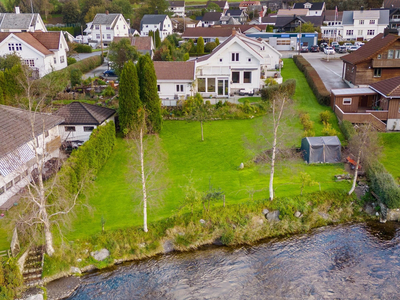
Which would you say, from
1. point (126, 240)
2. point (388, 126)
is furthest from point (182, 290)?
point (388, 126)

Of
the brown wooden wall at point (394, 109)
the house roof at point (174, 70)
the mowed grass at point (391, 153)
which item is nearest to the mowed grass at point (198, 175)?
the mowed grass at point (391, 153)

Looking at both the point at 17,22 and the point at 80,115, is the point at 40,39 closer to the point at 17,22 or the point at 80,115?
the point at 17,22

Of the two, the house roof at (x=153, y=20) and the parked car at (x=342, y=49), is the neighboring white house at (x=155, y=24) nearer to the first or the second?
the house roof at (x=153, y=20)

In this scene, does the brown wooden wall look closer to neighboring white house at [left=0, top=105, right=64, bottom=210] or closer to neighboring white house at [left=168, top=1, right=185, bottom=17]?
neighboring white house at [left=0, top=105, right=64, bottom=210]

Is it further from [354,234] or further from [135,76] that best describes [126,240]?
[135,76]

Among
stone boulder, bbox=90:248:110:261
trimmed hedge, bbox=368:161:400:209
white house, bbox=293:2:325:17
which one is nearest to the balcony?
trimmed hedge, bbox=368:161:400:209

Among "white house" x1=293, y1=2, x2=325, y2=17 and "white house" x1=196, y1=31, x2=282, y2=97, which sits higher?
"white house" x1=293, y1=2, x2=325, y2=17

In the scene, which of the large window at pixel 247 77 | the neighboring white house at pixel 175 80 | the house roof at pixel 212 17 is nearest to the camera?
the neighboring white house at pixel 175 80
